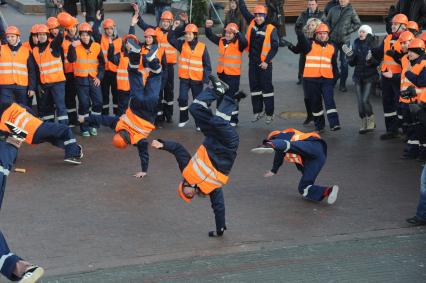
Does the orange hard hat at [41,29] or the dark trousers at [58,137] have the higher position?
the orange hard hat at [41,29]

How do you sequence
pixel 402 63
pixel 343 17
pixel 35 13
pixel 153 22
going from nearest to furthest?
pixel 402 63 < pixel 343 17 < pixel 153 22 < pixel 35 13

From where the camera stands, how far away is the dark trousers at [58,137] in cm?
1259

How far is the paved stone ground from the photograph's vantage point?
29.5 feet

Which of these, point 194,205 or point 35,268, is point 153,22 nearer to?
point 194,205

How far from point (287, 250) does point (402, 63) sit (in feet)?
18.1

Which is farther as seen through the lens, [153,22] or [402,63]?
[153,22]

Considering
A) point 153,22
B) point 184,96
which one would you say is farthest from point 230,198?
point 153,22

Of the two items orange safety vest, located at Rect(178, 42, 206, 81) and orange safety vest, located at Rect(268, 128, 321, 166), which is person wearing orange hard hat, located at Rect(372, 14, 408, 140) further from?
orange safety vest, located at Rect(268, 128, 321, 166)

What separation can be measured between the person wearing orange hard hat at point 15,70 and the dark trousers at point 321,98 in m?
4.86

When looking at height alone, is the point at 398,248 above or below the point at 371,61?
below

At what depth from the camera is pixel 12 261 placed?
8219 millimetres

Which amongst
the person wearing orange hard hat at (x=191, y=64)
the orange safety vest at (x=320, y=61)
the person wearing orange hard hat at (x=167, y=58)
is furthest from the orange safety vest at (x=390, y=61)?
the person wearing orange hard hat at (x=167, y=58)

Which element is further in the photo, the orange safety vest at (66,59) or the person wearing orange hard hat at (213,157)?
the orange safety vest at (66,59)

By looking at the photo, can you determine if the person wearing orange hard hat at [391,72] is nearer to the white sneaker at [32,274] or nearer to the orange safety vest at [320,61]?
the orange safety vest at [320,61]
